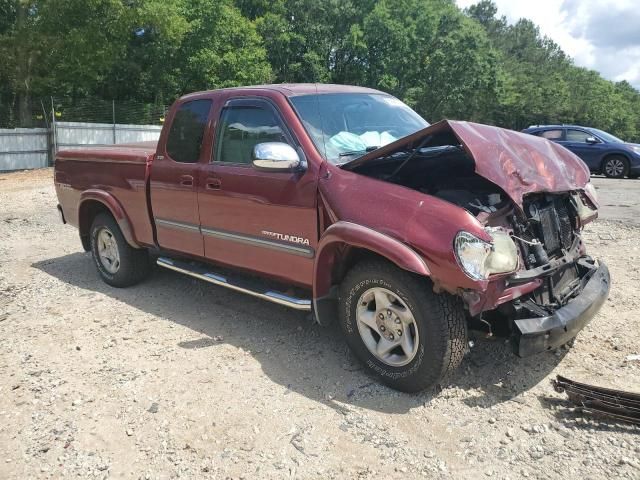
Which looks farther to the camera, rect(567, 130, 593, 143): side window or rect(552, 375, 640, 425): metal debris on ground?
rect(567, 130, 593, 143): side window

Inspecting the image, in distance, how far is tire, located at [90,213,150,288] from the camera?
573 centimetres

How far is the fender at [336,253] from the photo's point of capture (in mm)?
3166

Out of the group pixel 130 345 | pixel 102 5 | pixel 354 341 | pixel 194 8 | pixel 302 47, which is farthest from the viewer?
pixel 302 47

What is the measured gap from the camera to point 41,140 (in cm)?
1948

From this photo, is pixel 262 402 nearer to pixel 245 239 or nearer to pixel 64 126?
pixel 245 239

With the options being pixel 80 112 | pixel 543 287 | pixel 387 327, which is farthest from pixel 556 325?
pixel 80 112

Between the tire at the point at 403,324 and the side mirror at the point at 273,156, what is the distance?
33.9 inches

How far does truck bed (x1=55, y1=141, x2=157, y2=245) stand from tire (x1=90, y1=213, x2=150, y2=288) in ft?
0.83

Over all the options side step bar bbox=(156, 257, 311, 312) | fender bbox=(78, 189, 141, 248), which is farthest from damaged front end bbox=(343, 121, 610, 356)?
fender bbox=(78, 189, 141, 248)

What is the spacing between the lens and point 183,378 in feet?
12.6

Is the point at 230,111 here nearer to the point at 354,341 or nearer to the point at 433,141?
the point at 433,141

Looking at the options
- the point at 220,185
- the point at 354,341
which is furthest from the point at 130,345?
the point at 354,341

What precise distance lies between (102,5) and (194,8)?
686cm

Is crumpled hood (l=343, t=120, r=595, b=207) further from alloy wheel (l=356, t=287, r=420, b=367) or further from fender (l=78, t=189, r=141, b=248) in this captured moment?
fender (l=78, t=189, r=141, b=248)
